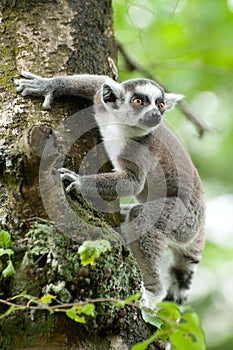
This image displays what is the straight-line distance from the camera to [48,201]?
2824 mm

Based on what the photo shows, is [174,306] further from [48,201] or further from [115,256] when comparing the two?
[48,201]

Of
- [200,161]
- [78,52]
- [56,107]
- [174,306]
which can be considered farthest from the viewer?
[200,161]

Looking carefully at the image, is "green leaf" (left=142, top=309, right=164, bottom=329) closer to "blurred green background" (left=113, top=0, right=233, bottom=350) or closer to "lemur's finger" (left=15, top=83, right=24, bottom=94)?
"lemur's finger" (left=15, top=83, right=24, bottom=94)

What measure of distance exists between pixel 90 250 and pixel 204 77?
18.7 feet

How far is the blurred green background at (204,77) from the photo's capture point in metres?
6.42

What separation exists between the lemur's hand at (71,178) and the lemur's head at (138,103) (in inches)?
53.0

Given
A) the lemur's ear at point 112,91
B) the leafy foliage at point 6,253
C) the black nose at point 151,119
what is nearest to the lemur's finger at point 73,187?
the leafy foliage at point 6,253

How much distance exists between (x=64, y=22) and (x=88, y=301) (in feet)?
8.17

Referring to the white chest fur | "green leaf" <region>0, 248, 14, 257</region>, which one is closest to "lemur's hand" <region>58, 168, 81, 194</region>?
"green leaf" <region>0, 248, 14, 257</region>

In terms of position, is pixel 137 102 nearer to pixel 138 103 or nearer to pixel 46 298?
pixel 138 103

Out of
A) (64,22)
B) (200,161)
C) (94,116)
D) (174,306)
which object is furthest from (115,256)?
(200,161)

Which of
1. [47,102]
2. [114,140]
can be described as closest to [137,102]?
[114,140]

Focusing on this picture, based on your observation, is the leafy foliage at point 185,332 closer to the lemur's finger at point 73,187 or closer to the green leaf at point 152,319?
the green leaf at point 152,319

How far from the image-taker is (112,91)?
455cm
